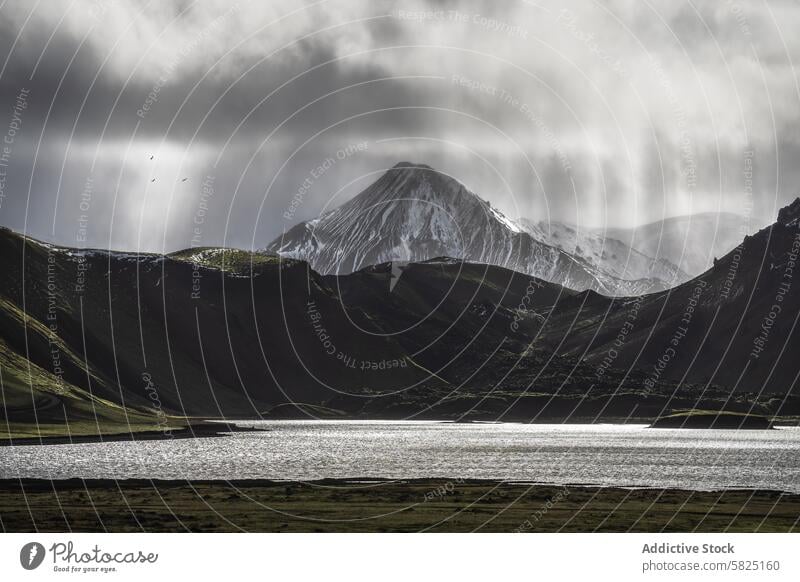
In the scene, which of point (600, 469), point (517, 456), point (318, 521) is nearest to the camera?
point (318, 521)

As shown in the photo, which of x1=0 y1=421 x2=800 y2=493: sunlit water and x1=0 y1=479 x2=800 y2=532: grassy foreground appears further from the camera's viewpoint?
x1=0 y1=421 x2=800 y2=493: sunlit water

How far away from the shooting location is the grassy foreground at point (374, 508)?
2913 inches

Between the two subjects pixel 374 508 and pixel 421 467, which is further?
pixel 421 467

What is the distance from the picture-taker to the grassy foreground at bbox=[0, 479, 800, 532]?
7400 cm

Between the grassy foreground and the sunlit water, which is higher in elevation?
the grassy foreground

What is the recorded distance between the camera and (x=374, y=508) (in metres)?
84.5

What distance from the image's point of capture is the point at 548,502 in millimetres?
91750

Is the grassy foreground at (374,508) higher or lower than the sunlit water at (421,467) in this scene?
higher

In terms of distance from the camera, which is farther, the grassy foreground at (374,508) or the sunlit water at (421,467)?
the sunlit water at (421,467)

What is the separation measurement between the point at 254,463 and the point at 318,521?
84892 mm

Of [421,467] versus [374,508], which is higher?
[374,508]
